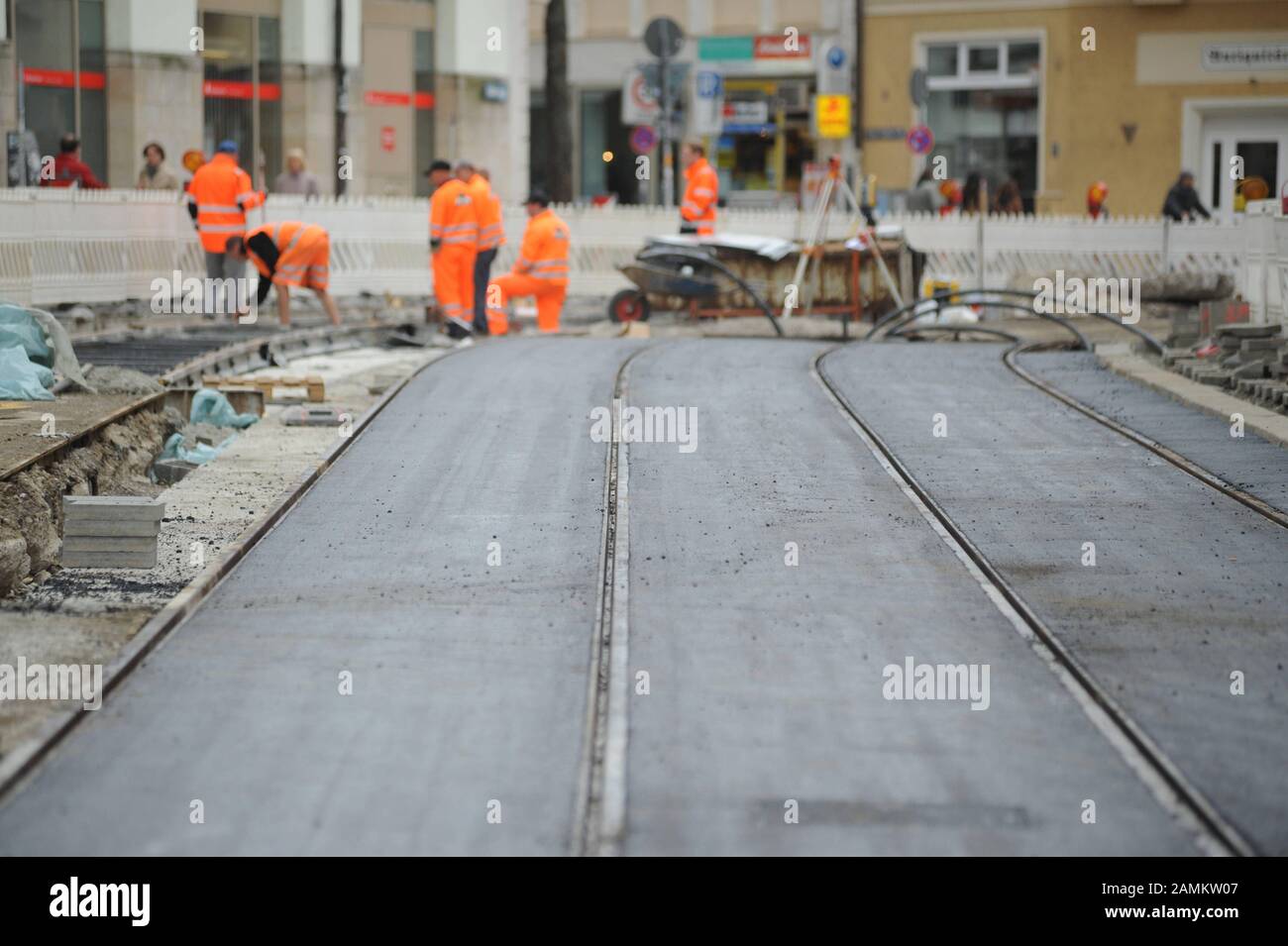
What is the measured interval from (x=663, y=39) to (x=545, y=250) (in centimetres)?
438

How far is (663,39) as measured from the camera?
24281 mm

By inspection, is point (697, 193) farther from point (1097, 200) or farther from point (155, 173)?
point (1097, 200)

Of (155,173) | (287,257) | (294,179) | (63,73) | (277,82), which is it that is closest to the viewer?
(287,257)

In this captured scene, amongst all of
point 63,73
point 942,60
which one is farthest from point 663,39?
point 942,60

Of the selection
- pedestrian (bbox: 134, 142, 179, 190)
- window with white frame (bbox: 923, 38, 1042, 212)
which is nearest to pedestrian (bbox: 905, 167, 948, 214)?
window with white frame (bbox: 923, 38, 1042, 212)

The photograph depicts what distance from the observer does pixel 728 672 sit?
7410 millimetres

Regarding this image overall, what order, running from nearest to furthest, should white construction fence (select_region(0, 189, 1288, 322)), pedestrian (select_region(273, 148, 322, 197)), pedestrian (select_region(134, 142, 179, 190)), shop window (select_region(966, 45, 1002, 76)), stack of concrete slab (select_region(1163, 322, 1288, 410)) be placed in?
stack of concrete slab (select_region(1163, 322, 1288, 410)) < pedestrian (select_region(134, 142, 179, 190)) < white construction fence (select_region(0, 189, 1288, 322)) < pedestrian (select_region(273, 148, 322, 197)) < shop window (select_region(966, 45, 1002, 76))

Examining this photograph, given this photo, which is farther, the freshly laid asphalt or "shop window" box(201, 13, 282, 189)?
"shop window" box(201, 13, 282, 189)

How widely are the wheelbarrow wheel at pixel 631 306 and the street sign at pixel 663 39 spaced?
2.93m

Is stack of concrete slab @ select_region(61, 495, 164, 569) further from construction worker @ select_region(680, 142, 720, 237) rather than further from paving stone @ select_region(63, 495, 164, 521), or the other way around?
construction worker @ select_region(680, 142, 720, 237)

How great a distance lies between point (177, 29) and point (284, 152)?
10.9 feet

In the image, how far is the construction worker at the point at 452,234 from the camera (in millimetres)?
21078

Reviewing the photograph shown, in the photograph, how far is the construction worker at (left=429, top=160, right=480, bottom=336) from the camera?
21.1m

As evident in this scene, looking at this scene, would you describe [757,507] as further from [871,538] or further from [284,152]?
[284,152]
